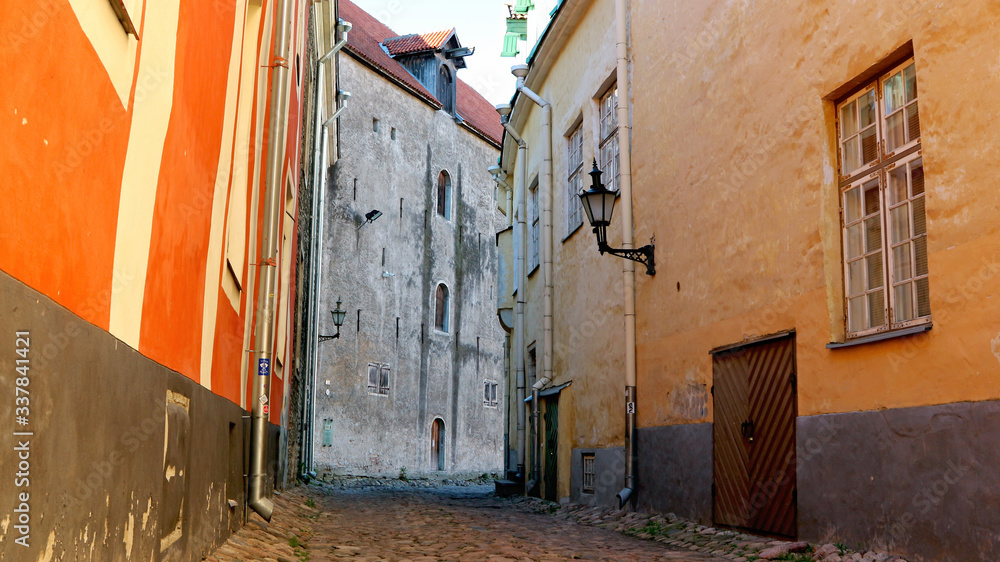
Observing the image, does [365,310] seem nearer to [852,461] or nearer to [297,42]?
[297,42]

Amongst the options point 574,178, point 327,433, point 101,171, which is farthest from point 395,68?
point 101,171

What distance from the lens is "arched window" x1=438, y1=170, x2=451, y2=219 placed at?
29.5 meters

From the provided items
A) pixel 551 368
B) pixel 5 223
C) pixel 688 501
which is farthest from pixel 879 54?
pixel 551 368

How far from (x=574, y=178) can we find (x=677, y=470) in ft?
18.6

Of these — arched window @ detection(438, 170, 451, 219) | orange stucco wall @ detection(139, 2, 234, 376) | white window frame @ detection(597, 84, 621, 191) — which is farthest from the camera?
arched window @ detection(438, 170, 451, 219)

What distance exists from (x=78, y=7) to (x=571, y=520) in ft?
29.5

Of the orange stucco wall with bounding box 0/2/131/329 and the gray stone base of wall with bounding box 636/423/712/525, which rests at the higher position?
the orange stucco wall with bounding box 0/2/131/329

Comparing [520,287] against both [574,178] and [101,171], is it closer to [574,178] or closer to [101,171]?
[574,178]

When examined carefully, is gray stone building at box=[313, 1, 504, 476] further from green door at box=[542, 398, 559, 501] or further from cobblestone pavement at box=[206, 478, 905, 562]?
cobblestone pavement at box=[206, 478, 905, 562]

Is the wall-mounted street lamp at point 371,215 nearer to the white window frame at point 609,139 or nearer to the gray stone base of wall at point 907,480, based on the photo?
the white window frame at point 609,139

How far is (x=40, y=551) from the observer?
7.02 ft

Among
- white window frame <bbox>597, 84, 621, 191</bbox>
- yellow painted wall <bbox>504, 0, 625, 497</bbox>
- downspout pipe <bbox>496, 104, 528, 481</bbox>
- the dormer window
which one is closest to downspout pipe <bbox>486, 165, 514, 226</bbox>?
downspout pipe <bbox>496, 104, 528, 481</bbox>

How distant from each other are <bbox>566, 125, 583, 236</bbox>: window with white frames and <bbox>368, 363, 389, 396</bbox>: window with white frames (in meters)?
12.6

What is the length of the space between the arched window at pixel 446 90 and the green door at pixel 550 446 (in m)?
17.7
